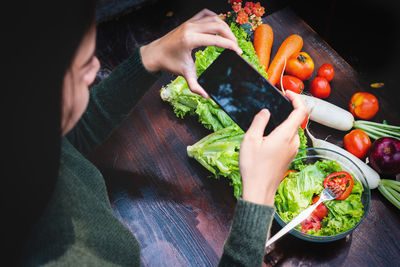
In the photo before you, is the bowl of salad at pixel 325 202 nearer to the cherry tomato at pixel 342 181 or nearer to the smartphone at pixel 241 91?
the cherry tomato at pixel 342 181

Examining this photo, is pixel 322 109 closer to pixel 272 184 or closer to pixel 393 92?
pixel 272 184

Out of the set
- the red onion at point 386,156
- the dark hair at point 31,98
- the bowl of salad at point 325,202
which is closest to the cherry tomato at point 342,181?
the bowl of salad at point 325,202

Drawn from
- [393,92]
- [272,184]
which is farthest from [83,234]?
[393,92]

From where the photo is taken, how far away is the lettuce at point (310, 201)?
4.14ft

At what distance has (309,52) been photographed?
1.89 m

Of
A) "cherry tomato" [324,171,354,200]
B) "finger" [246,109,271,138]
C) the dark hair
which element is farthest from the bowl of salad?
the dark hair

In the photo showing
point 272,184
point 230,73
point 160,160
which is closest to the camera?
point 272,184

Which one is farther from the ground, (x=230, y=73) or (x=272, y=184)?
(x=230, y=73)

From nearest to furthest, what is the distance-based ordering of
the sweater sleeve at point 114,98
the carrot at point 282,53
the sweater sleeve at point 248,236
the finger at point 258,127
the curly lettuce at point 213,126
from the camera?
the sweater sleeve at point 248,236, the finger at point 258,127, the sweater sleeve at point 114,98, the curly lettuce at point 213,126, the carrot at point 282,53

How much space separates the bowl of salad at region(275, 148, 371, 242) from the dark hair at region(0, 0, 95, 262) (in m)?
0.96

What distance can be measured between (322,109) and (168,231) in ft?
3.48

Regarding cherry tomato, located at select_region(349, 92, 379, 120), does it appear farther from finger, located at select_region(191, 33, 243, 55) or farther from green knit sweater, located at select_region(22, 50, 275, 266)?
green knit sweater, located at select_region(22, 50, 275, 266)

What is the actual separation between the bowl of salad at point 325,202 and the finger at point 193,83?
0.57 meters

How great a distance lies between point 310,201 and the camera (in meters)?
1.34
